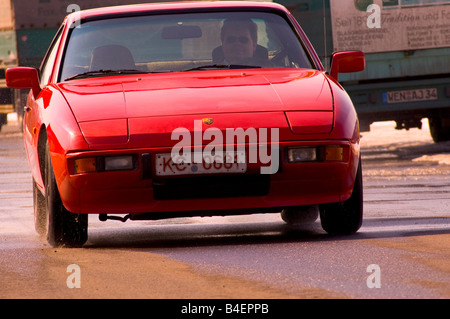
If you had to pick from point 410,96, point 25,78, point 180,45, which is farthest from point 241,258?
point 410,96

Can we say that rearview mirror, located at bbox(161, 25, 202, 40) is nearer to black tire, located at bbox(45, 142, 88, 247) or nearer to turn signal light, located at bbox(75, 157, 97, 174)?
black tire, located at bbox(45, 142, 88, 247)

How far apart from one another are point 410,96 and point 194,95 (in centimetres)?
982

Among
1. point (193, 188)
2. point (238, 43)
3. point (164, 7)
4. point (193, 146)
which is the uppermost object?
point (164, 7)

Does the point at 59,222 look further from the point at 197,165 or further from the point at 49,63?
the point at 49,63

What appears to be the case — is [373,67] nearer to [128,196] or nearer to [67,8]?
[128,196]

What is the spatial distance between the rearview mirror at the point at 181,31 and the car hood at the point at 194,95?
1.79ft

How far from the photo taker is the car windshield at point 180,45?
766cm

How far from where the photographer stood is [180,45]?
752 cm

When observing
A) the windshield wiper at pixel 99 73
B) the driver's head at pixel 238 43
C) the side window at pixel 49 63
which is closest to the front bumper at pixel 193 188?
the windshield wiper at pixel 99 73

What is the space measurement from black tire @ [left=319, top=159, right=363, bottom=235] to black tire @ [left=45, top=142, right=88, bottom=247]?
1.42 metres

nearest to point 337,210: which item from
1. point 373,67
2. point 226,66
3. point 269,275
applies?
point 226,66

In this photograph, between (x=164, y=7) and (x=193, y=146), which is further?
(x=164, y=7)

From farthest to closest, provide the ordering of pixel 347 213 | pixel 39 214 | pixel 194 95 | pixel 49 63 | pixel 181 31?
pixel 49 63
pixel 39 214
pixel 181 31
pixel 347 213
pixel 194 95

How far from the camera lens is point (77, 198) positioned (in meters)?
6.49
